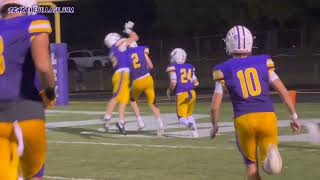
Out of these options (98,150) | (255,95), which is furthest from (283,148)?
(255,95)

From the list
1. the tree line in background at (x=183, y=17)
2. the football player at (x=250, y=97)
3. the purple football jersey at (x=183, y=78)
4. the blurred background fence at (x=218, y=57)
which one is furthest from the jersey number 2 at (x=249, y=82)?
the tree line in background at (x=183, y=17)

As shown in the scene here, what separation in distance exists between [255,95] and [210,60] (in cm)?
4014

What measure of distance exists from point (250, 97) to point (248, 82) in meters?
0.15

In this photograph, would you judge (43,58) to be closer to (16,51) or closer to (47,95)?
(16,51)

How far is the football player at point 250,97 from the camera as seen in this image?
7172 millimetres

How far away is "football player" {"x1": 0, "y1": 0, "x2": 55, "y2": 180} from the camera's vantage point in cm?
552

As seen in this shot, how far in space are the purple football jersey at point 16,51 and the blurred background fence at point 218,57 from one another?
31970 mm

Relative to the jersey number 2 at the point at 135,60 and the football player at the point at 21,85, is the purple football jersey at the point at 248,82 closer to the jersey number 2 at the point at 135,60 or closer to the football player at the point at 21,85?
the football player at the point at 21,85

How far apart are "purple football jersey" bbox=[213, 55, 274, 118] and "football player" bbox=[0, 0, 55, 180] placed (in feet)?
7.34

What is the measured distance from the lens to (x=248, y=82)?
734cm

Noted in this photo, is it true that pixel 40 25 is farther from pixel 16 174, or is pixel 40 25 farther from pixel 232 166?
pixel 232 166

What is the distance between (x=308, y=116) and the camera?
1708cm

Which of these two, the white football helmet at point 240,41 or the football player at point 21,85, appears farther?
the white football helmet at point 240,41

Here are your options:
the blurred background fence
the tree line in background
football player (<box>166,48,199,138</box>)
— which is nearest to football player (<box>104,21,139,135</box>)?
football player (<box>166,48,199,138</box>)
